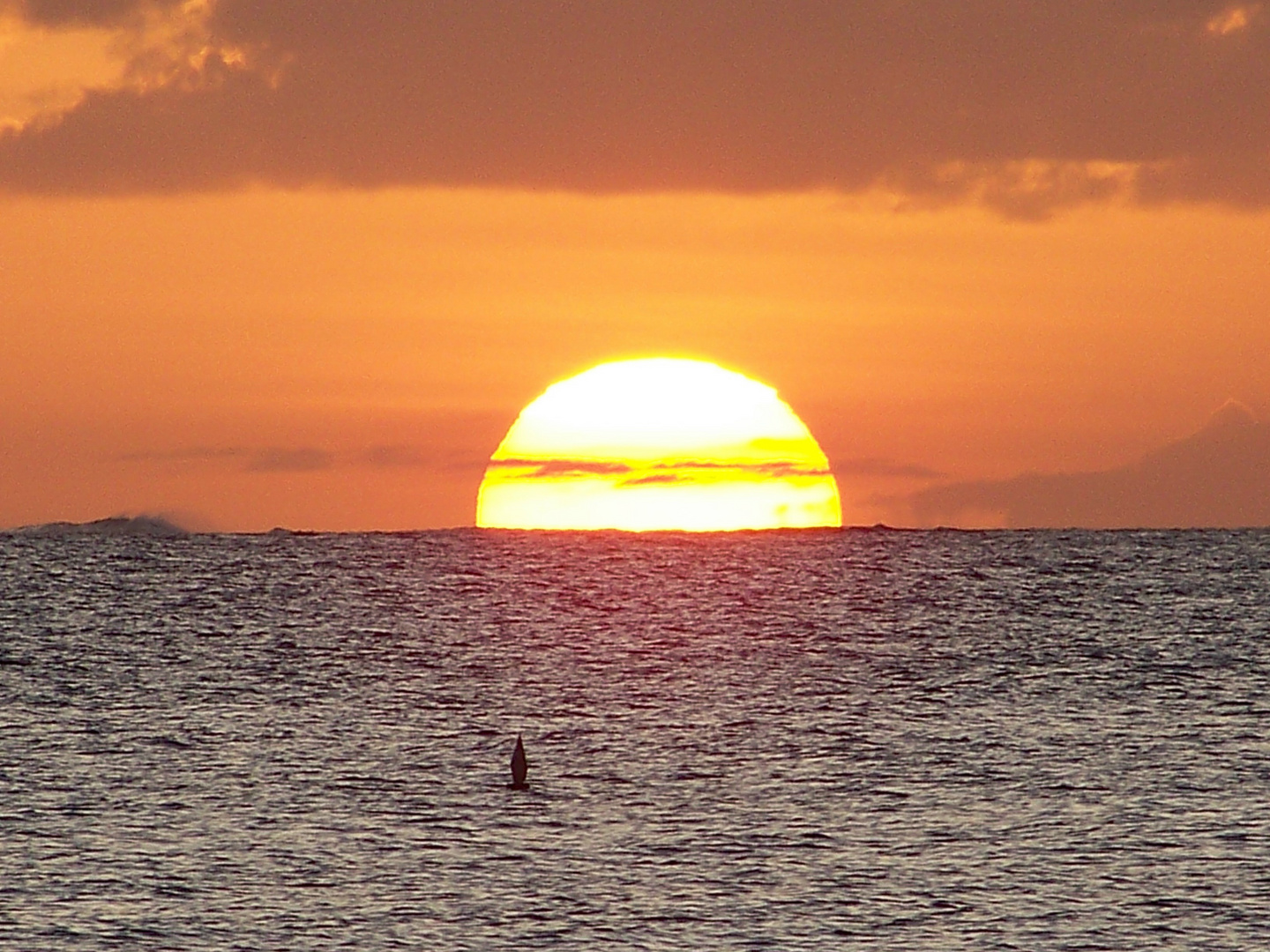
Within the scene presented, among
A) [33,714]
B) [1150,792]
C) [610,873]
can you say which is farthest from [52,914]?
[33,714]

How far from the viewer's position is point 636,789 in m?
78.8

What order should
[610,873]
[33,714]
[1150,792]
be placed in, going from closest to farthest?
[610,873] < [1150,792] < [33,714]

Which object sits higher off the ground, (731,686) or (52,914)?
(731,686)

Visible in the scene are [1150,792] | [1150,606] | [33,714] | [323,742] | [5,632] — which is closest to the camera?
[1150,792]

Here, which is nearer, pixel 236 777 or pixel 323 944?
pixel 323 944

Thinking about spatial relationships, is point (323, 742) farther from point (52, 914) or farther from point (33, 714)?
point (52, 914)

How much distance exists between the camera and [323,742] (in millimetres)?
93625

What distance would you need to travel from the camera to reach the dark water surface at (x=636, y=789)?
180 feet

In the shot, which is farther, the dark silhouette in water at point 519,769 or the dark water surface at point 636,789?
the dark silhouette in water at point 519,769

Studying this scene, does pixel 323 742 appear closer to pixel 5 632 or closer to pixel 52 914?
Result: pixel 52 914

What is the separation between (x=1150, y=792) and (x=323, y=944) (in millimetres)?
40253

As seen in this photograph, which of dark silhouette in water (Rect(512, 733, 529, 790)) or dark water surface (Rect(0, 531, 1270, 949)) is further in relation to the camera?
dark silhouette in water (Rect(512, 733, 529, 790))

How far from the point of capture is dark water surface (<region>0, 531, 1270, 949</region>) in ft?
180

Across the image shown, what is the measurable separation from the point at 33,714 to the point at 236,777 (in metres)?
28.5
